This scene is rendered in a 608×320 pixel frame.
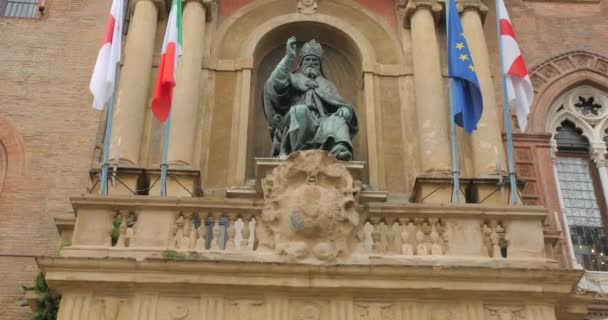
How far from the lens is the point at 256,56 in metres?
14.9

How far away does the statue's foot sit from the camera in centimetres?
1252

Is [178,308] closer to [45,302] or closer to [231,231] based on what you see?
[231,231]

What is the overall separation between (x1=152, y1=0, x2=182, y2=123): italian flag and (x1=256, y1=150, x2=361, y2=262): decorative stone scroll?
2008 millimetres

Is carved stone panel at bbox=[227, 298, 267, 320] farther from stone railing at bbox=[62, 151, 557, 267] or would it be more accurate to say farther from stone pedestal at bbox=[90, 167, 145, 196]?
stone pedestal at bbox=[90, 167, 145, 196]

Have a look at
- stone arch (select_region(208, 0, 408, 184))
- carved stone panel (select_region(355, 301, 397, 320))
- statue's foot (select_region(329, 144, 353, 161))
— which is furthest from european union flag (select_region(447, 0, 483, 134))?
carved stone panel (select_region(355, 301, 397, 320))

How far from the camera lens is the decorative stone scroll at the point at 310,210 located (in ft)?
32.9

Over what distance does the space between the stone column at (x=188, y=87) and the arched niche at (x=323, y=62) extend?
3.84 feet

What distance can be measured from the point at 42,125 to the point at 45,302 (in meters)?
3.87

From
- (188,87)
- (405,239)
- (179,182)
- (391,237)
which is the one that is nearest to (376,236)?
(391,237)

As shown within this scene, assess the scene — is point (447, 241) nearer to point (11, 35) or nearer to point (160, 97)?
point (160, 97)

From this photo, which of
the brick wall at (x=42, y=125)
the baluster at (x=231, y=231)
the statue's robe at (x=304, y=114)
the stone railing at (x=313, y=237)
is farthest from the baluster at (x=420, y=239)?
the brick wall at (x=42, y=125)

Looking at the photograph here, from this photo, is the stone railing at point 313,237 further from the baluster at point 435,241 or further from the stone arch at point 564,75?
the stone arch at point 564,75

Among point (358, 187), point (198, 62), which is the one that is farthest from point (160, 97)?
point (358, 187)

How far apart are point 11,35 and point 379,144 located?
6.82 meters
